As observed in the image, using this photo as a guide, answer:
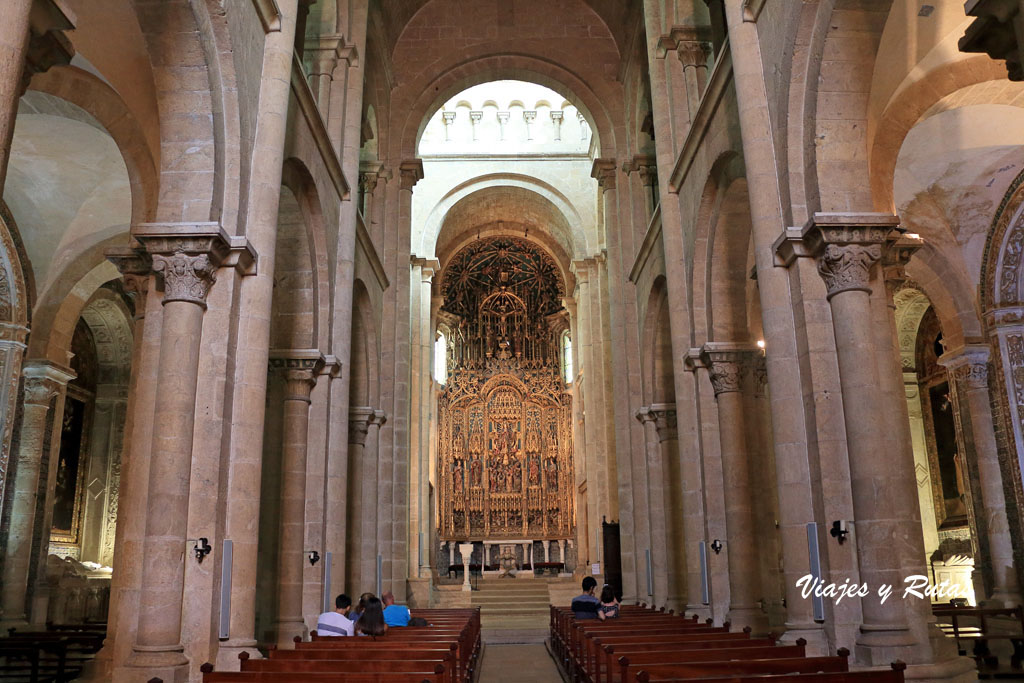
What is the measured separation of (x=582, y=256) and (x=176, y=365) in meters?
20.1

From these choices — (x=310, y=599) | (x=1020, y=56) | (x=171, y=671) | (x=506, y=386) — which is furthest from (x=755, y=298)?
(x=506, y=386)

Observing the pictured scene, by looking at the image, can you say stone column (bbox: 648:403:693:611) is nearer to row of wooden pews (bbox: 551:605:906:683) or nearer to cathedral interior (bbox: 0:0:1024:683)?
cathedral interior (bbox: 0:0:1024:683)

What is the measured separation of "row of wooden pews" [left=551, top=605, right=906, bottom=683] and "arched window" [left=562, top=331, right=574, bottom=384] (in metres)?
24.0

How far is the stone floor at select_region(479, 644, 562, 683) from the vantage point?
1208 centimetres

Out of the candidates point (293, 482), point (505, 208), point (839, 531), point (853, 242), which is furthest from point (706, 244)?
point (505, 208)

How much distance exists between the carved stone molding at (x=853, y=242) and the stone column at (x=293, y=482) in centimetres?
709

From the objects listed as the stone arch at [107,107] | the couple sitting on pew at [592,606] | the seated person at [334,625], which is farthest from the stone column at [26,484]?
the couple sitting on pew at [592,606]

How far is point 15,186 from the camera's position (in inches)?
582

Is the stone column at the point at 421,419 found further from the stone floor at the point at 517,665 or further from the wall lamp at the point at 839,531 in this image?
the wall lamp at the point at 839,531

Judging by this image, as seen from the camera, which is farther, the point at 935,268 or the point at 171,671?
the point at 935,268

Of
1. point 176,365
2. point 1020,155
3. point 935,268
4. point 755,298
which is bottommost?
point 176,365

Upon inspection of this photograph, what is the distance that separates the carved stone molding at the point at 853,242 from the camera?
7.64 metres

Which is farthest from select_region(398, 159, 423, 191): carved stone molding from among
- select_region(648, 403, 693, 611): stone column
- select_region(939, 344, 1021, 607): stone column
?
select_region(939, 344, 1021, 607): stone column

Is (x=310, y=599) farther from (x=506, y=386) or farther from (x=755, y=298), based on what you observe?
(x=506, y=386)
